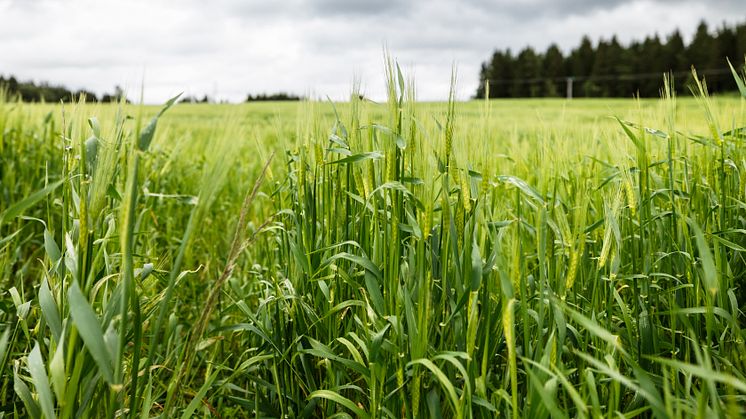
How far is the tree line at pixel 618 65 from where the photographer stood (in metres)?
39.4

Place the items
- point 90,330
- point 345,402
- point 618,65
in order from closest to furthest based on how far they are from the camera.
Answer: point 90,330
point 345,402
point 618,65

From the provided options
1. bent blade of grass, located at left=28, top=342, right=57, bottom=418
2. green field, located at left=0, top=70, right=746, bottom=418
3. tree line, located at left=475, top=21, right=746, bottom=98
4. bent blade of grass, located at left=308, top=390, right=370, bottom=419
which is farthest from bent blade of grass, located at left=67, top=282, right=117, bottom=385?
tree line, located at left=475, top=21, right=746, bottom=98

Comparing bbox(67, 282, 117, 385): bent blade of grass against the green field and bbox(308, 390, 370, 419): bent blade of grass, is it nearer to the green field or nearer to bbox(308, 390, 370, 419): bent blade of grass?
the green field

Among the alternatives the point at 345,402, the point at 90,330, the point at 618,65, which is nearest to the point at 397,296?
the point at 345,402

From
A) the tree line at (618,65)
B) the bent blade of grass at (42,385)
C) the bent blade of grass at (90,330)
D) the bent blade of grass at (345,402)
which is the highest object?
the tree line at (618,65)

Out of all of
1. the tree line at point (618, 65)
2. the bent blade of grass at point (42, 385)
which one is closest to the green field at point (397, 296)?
the bent blade of grass at point (42, 385)

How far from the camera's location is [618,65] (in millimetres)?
46312

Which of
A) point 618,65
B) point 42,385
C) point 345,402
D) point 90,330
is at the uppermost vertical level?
point 618,65

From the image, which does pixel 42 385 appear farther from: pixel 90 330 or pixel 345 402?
pixel 345 402

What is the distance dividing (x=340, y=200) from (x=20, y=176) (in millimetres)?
2458

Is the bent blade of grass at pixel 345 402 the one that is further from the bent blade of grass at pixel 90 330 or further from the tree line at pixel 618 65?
the tree line at pixel 618 65

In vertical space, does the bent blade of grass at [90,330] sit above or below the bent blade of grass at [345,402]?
above

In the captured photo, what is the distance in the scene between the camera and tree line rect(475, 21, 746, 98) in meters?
39.4

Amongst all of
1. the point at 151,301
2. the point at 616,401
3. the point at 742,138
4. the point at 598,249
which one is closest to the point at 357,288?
the point at 151,301
